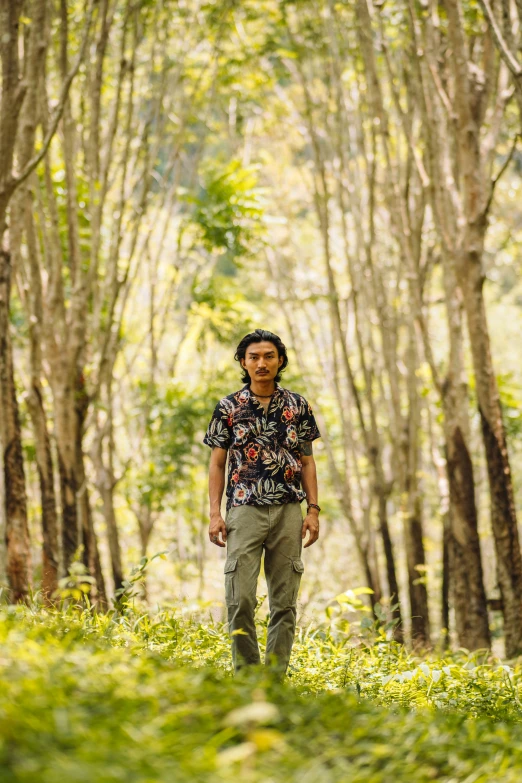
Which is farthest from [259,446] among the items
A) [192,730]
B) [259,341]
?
[192,730]

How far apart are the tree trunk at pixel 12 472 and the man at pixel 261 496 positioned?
2.50 metres

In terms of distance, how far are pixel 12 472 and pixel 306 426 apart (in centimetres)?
281

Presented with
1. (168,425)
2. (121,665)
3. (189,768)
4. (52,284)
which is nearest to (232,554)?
(121,665)

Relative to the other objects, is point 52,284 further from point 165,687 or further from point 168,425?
point 165,687

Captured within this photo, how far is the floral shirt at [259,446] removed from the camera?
4.16 m

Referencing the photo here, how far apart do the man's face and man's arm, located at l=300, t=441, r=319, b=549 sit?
→ 41 centimetres

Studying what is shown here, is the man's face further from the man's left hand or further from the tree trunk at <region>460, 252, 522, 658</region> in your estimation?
the tree trunk at <region>460, 252, 522, 658</region>

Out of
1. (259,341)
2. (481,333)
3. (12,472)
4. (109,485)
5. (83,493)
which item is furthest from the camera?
(109,485)

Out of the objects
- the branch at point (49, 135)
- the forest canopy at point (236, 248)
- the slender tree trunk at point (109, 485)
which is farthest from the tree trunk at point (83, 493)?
the branch at point (49, 135)

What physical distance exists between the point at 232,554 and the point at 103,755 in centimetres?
227

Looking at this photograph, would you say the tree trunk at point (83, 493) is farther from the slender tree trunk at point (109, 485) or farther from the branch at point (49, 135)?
the branch at point (49, 135)

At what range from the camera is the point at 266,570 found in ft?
13.9

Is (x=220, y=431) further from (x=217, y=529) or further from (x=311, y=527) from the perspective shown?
(x=311, y=527)

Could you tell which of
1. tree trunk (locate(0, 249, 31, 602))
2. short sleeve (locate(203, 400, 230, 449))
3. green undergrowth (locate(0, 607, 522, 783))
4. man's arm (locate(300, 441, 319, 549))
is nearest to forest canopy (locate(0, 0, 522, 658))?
tree trunk (locate(0, 249, 31, 602))
